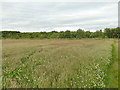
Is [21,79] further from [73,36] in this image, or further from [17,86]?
[73,36]

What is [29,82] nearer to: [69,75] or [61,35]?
[69,75]

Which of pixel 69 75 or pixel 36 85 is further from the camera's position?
pixel 69 75

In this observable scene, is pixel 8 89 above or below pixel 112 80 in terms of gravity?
above

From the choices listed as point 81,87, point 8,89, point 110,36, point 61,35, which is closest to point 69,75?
point 81,87

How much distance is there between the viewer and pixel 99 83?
6.32 meters

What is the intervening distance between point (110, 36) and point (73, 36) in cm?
4083

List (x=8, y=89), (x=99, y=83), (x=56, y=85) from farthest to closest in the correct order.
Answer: (x=99, y=83), (x=56, y=85), (x=8, y=89)

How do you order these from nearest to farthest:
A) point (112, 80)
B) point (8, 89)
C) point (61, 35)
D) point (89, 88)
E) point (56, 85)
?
point (8, 89)
point (56, 85)
point (89, 88)
point (112, 80)
point (61, 35)

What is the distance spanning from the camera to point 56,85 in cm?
526

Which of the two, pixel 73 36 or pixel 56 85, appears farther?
pixel 73 36

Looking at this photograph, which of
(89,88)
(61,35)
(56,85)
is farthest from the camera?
(61,35)

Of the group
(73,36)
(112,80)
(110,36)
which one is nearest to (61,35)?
(73,36)

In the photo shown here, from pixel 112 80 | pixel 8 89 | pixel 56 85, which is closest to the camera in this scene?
pixel 8 89

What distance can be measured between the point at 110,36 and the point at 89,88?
12268cm
